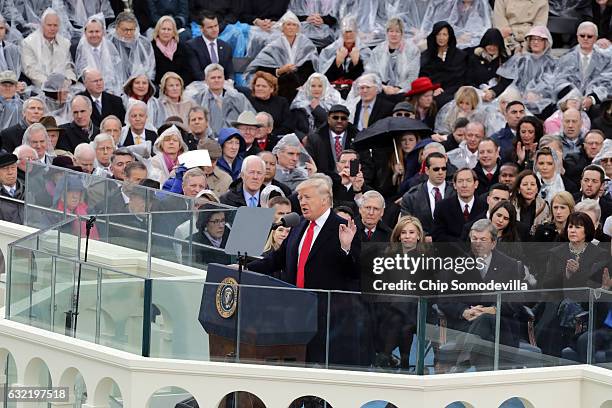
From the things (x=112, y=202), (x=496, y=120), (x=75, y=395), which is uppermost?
(x=496, y=120)

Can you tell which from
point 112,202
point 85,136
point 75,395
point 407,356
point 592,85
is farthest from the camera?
point 592,85

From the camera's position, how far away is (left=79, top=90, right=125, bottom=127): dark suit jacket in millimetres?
21109

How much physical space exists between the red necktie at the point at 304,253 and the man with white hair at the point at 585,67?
785 cm

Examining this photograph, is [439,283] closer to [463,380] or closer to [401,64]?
[463,380]

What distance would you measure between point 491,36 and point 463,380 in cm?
913

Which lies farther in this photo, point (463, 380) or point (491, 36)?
point (491, 36)

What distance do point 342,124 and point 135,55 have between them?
3164mm

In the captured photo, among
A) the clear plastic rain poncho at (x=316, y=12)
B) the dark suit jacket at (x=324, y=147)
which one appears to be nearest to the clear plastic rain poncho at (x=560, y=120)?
the dark suit jacket at (x=324, y=147)

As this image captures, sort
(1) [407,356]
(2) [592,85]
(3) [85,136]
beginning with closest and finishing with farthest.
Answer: (1) [407,356]
(3) [85,136]
(2) [592,85]

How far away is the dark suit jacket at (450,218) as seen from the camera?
17.6 meters

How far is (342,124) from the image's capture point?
67.3ft

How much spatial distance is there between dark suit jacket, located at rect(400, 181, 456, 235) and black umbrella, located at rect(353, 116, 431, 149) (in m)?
1.66

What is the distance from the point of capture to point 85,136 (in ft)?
66.2

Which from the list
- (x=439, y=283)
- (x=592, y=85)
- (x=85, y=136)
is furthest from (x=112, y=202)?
(x=592, y=85)
